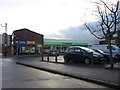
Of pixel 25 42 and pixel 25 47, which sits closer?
pixel 25 47

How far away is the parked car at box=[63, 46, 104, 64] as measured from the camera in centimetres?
1387

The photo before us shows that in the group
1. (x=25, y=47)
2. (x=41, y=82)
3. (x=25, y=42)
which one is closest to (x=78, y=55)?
(x=41, y=82)

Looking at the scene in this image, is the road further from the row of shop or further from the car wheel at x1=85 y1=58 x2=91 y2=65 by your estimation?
the row of shop

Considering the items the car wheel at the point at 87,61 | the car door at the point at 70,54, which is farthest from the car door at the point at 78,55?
the car wheel at the point at 87,61

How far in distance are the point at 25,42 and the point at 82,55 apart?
2841 cm

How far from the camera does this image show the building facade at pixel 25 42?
39.4 m

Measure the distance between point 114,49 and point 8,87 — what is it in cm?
1463

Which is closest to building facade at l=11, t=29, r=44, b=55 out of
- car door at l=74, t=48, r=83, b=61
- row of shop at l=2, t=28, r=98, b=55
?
row of shop at l=2, t=28, r=98, b=55

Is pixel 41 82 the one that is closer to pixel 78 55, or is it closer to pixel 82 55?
pixel 82 55

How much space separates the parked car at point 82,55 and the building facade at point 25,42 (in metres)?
24.9

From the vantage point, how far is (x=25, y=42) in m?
40.5

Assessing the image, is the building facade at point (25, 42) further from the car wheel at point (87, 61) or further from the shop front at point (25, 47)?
the car wheel at point (87, 61)

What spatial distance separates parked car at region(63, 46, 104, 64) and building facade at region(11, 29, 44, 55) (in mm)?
24933

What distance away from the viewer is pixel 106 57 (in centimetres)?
1527
